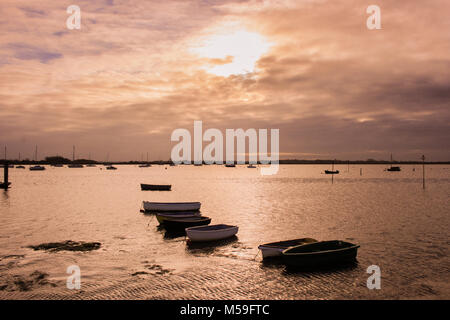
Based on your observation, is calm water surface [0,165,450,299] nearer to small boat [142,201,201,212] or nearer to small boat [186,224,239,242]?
small boat [186,224,239,242]

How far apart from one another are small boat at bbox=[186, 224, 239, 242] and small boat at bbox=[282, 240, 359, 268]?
7.73m

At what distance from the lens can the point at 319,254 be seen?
66.5 ft

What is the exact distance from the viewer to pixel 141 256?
22.7 m

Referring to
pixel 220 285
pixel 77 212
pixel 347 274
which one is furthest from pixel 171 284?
pixel 77 212

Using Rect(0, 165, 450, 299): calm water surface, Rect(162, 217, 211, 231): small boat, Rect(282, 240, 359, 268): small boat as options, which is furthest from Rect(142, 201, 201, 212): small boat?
Rect(282, 240, 359, 268): small boat

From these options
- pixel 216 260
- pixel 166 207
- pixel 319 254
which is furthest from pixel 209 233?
pixel 166 207

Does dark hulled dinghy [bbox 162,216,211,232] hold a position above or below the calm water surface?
above

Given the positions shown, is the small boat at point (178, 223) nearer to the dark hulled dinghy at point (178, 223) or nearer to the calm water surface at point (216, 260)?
the dark hulled dinghy at point (178, 223)

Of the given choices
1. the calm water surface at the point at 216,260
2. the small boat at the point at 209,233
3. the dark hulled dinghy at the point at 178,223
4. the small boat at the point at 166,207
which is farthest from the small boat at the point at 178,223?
the small boat at the point at 166,207

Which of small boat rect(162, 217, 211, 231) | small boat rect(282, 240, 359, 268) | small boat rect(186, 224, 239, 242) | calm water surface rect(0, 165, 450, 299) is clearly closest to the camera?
calm water surface rect(0, 165, 450, 299)

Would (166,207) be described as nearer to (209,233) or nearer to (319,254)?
(209,233)

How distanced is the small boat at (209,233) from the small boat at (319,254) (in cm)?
773

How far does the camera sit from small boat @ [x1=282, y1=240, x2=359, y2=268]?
19891 mm
